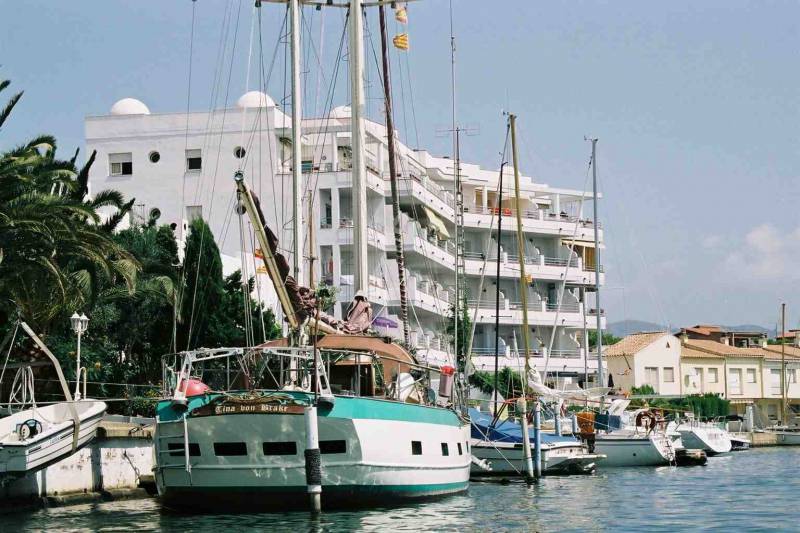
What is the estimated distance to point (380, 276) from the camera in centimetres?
6450

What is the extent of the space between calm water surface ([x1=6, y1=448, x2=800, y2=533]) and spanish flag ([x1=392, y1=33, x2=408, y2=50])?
45.9 ft

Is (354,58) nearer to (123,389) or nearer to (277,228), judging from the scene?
(123,389)

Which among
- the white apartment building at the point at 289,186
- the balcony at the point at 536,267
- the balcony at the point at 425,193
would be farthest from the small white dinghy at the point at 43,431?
the balcony at the point at 536,267

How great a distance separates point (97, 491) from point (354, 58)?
48.3 ft

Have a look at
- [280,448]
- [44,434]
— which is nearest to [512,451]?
[280,448]

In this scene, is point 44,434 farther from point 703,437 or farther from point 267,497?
point 703,437

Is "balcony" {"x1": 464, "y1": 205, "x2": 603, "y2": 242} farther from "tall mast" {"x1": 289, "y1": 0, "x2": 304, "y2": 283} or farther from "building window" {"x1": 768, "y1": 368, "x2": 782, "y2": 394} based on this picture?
"tall mast" {"x1": 289, "y1": 0, "x2": 304, "y2": 283}

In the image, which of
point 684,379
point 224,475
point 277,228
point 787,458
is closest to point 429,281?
point 277,228

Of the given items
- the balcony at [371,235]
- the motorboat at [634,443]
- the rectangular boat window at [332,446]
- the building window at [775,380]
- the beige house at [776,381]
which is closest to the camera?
the rectangular boat window at [332,446]

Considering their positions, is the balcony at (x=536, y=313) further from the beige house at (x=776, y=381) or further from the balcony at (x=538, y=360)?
the beige house at (x=776, y=381)

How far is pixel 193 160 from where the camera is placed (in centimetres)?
6397

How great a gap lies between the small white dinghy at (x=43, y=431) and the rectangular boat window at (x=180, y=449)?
2615 millimetres

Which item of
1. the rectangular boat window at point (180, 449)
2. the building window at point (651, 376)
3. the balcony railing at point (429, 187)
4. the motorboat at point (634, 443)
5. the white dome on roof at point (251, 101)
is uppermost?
the white dome on roof at point (251, 101)

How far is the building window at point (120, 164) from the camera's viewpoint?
64625 mm
